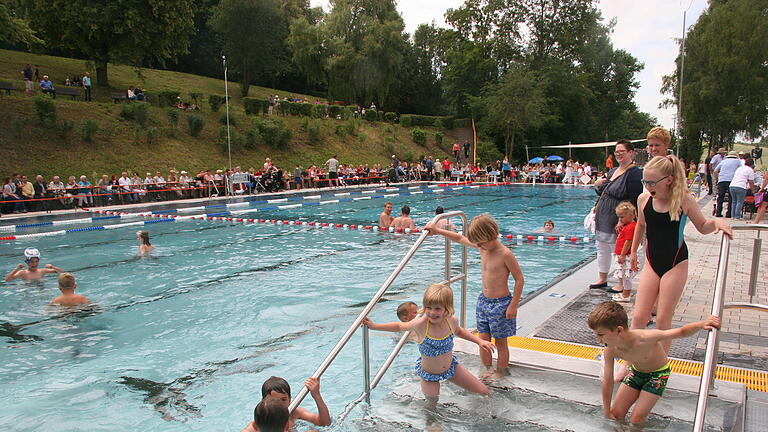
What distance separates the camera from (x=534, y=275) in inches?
358

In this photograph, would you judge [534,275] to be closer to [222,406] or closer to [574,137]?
[222,406]

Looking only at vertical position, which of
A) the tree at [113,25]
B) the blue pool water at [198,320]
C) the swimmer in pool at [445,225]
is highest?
the tree at [113,25]

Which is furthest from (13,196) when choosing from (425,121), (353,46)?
(425,121)

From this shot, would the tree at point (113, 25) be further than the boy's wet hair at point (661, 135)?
Yes

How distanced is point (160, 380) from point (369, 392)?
252cm

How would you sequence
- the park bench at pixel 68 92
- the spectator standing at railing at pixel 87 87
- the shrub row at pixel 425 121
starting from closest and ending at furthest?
the spectator standing at railing at pixel 87 87
the park bench at pixel 68 92
the shrub row at pixel 425 121

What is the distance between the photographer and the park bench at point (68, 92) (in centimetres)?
2780

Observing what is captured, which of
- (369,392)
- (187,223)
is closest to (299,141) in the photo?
(187,223)

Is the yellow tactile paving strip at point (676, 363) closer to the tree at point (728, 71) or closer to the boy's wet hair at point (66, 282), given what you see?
the boy's wet hair at point (66, 282)

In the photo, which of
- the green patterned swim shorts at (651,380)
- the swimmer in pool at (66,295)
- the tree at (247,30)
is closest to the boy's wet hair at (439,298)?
the green patterned swim shorts at (651,380)

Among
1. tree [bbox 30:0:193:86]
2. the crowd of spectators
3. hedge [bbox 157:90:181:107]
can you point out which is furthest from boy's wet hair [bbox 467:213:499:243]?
hedge [bbox 157:90:181:107]

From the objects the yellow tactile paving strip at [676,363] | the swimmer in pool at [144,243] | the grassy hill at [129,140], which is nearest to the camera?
the yellow tactile paving strip at [676,363]

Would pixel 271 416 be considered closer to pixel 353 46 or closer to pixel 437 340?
pixel 437 340

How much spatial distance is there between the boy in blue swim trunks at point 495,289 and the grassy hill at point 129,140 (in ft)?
74.9
